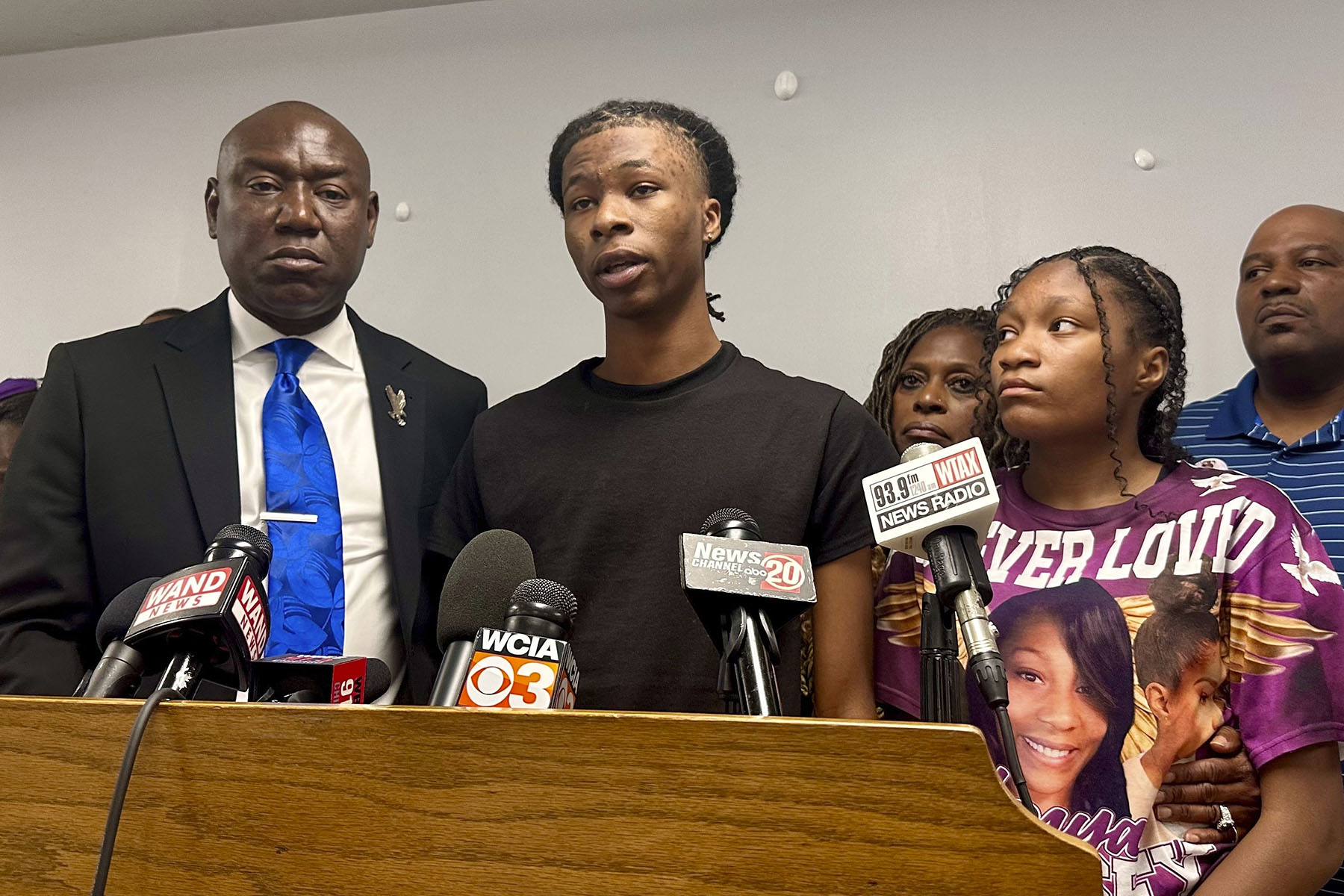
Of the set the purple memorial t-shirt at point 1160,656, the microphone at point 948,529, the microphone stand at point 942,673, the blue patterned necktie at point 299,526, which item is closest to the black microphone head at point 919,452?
the microphone at point 948,529

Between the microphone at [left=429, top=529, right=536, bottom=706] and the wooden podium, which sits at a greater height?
the microphone at [left=429, top=529, right=536, bottom=706]

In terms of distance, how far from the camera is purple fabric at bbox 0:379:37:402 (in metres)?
3.25

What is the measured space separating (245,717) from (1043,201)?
2.74 m

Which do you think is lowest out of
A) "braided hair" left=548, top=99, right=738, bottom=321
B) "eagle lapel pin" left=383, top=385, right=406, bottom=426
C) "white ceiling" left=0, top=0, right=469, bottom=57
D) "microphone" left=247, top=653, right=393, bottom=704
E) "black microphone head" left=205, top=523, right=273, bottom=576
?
"microphone" left=247, top=653, right=393, bottom=704

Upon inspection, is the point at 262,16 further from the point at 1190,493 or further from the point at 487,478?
the point at 1190,493

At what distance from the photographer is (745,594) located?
41.2 inches

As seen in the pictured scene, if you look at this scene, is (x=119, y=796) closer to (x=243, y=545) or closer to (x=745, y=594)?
(x=243, y=545)

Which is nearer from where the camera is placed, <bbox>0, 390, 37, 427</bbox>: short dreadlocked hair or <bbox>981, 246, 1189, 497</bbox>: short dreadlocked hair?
<bbox>981, 246, 1189, 497</bbox>: short dreadlocked hair

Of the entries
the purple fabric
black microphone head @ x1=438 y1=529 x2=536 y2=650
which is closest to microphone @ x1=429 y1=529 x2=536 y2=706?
black microphone head @ x1=438 y1=529 x2=536 y2=650

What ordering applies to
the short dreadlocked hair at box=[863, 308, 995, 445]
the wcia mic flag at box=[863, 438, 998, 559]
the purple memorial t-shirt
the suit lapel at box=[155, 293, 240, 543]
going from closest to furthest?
the wcia mic flag at box=[863, 438, 998, 559], the purple memorial t-shirt, the suit lapel at box=[155, 293, 240, 543], the short dreadlocked hair at box=[863, 308, 995, 445]

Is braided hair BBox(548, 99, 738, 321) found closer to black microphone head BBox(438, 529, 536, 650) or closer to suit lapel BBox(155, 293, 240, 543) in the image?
suit lapel BBox(155, 293, 240, 543)

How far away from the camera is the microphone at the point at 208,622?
1.02 m

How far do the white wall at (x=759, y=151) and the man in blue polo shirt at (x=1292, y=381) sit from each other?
47cm

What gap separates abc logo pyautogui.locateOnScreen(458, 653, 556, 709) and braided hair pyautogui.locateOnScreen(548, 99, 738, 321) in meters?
1.08
